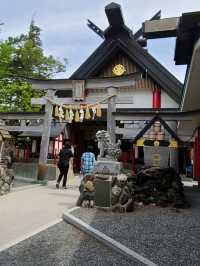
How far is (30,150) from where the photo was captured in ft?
76.2

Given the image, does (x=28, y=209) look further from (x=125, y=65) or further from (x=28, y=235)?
(x=125, y=65)

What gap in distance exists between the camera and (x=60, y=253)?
417cm

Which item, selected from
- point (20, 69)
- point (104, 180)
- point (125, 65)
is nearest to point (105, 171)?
point (104, 180)

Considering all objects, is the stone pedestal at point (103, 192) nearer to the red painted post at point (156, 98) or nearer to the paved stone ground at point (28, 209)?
the paved stone ground at point (28, 209)

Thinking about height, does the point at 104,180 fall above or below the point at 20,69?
below

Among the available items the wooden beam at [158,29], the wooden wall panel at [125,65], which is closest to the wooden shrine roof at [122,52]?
the wooden wall panel at [125,65]

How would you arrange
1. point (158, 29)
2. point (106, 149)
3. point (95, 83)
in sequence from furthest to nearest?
point (95, 83)
point (158, 29)
point (106, 149)

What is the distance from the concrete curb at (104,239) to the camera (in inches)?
150

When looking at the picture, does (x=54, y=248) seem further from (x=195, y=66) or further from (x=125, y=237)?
(x=195, y=66)

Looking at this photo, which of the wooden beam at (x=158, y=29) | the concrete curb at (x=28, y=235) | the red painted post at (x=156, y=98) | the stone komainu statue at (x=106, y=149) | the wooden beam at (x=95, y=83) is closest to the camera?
the concrete curb at (x=28, y=235)

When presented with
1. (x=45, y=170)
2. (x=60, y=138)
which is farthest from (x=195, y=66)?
(x=60, y=138)

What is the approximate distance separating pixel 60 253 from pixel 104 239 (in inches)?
28.5

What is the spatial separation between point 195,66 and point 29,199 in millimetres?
5836

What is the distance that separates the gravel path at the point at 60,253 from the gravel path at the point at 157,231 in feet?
1.16
